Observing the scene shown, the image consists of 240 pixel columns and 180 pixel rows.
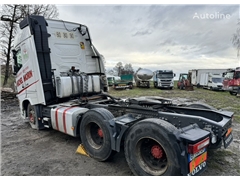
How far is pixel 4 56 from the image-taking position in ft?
63.9

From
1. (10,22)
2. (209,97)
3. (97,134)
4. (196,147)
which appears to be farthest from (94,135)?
(10,22)

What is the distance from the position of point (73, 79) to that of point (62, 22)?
1.91m

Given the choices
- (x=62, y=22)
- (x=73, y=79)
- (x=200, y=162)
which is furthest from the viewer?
(x=62, y=22)

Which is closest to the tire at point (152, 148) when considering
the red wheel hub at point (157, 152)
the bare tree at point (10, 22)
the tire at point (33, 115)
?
the red wheel hub at point (157, 152)

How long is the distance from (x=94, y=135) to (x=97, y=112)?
0.62 metres

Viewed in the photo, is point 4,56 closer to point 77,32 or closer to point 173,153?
point 77,32

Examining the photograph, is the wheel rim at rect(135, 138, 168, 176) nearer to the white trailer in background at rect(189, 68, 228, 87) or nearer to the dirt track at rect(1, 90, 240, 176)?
the dirt track at rect(1, 90, 240, 176)

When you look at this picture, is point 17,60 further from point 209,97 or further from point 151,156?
point 209,97

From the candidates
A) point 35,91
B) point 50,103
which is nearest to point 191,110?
point 50,103

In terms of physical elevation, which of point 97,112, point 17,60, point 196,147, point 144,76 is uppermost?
point 17,60

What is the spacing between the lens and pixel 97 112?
3754 millimetres

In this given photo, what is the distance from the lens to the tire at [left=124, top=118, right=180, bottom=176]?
2615 millimetres

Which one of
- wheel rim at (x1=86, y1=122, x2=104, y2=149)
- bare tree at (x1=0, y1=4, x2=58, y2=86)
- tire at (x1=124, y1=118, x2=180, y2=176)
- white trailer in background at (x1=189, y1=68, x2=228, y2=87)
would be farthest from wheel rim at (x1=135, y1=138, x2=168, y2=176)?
white trailer in background at (x1=189, y1=68, x2=228, y2=87)

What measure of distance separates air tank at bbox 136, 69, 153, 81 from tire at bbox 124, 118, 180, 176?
1949cm
